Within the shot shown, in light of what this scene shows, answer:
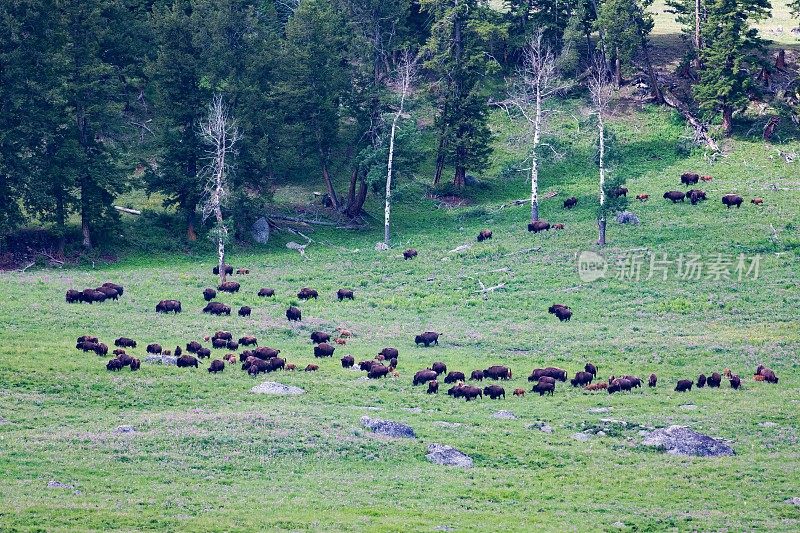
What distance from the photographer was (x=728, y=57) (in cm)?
7469

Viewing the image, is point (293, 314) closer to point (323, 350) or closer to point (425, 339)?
point (323, 350)

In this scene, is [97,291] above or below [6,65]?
below

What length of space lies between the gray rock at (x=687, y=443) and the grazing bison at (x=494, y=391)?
246 inches

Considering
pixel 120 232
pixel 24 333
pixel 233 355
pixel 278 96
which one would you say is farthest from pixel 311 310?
pixel 278 96

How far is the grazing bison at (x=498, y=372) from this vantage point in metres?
40.5

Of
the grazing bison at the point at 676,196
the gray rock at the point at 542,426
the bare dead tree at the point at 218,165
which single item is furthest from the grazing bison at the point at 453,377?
the grazing bison at the point at 676,196

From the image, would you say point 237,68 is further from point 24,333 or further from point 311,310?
point 24,333

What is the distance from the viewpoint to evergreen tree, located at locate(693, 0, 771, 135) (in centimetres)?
7425

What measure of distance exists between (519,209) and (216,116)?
68.9 ft

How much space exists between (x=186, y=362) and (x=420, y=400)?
28.7 ft

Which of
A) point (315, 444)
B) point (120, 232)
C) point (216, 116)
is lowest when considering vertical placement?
point (315, 444)

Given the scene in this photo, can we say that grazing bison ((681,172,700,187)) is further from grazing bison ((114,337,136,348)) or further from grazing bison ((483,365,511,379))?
grazing bison ((114,337,136,348))

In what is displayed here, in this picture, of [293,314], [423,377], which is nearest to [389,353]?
[423,377]

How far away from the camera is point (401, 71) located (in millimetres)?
69500
